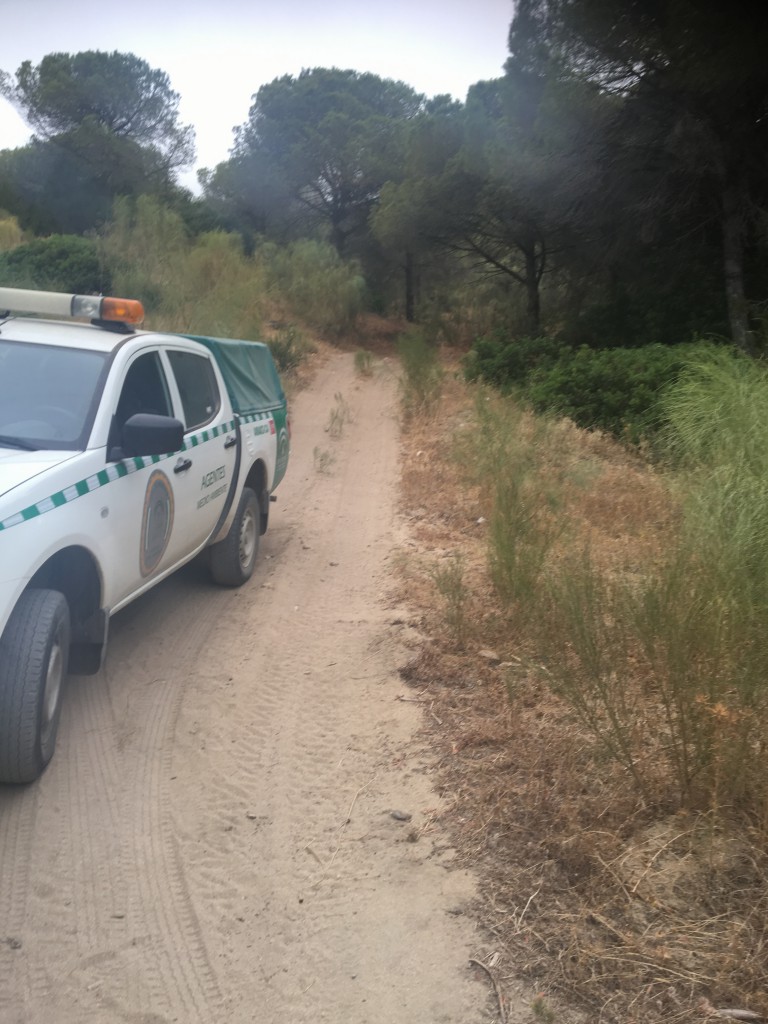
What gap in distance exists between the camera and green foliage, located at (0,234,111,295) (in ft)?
58.4

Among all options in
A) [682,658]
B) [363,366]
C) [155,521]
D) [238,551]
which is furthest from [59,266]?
[682,658]

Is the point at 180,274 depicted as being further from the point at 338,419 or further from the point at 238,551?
the point at 238,551

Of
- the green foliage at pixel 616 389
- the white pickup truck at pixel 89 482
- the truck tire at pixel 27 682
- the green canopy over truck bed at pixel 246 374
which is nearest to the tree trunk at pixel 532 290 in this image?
the green foliage at pixel 616 389

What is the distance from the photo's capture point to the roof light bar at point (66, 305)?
4.96m

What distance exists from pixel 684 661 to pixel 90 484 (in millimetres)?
2720

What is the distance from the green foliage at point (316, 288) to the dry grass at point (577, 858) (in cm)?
2290

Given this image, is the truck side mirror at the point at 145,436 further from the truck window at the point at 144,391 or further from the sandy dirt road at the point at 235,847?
the sandy dirt road at the point at 235,847

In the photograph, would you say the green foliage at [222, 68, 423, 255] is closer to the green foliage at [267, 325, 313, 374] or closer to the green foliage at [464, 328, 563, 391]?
the green foliage at [267, 325, 313, 374]

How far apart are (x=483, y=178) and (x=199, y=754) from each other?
19793mm

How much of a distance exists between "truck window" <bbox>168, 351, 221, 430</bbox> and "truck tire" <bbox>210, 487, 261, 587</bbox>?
818 millimetres

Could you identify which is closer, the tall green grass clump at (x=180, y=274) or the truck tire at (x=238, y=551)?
the truck tire at (x=238, y=551)

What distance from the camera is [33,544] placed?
342 cm

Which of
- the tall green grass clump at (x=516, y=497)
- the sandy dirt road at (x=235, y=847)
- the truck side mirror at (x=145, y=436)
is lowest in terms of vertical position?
the sandy dirt road at (x=235, y=847)

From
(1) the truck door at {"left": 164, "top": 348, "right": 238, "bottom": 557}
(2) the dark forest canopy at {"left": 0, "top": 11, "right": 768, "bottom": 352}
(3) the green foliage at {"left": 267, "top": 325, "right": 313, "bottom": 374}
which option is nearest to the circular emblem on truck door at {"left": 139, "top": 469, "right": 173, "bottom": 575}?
(1) the truck door at {"left": 164, "top": 348, "right": 238, "bottom": 557}
